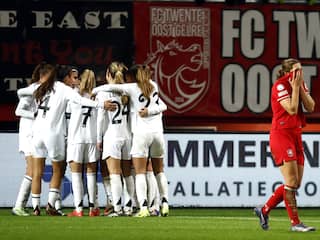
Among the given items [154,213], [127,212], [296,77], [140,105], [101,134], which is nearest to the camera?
[296,77]

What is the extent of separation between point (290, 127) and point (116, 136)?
14.3 ft

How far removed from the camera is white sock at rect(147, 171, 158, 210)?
65.2ft

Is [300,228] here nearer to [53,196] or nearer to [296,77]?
[296,77]

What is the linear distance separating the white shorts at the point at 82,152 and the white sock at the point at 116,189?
55 cm

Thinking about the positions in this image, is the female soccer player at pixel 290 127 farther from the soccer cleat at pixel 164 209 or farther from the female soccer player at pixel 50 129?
the female soccer player at pixel 50 129

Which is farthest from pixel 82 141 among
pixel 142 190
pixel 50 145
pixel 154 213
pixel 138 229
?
pixel 138 229

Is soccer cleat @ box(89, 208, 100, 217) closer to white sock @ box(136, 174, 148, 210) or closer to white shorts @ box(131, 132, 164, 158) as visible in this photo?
white sock @ box(136, 174, 148, 210)

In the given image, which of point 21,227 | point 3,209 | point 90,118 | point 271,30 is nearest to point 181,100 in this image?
point 271,30

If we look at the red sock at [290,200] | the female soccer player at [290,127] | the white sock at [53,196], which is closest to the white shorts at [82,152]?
the white sock at [53,196]

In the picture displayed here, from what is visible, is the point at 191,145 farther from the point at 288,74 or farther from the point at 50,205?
the point at 288,74

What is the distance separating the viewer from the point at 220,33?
2644cm

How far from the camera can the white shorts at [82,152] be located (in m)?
19.9

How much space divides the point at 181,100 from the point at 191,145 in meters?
2.63

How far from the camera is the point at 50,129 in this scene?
1977 cm
